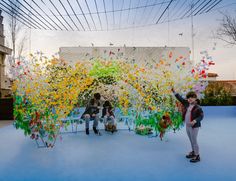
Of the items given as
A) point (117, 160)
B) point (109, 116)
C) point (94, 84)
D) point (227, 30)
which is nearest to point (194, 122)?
point (117, 160)

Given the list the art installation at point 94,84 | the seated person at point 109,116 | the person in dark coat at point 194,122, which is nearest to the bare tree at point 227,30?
the art installation at point 94,84

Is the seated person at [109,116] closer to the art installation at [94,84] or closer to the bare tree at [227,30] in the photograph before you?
the art installation at [94,84]

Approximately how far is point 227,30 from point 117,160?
11.6 meters

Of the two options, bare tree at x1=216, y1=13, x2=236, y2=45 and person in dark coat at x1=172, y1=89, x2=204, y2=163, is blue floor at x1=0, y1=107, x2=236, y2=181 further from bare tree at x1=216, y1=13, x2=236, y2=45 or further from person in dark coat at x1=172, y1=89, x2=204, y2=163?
bare tree at x1=216, y1=13, x2=236, y2=45

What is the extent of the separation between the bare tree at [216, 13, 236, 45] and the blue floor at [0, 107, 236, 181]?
27.7 feet

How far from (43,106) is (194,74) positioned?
137 inches

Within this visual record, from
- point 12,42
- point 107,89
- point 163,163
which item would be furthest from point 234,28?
point 12,42

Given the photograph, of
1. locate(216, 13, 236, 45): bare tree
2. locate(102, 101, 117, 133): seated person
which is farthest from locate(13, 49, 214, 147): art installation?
locate(216, 13, 236, 45): bare tree

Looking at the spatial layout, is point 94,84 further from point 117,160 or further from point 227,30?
point 227,30

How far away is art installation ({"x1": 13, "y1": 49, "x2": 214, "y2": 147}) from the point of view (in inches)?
205

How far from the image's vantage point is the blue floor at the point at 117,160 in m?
3.27

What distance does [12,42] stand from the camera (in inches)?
675

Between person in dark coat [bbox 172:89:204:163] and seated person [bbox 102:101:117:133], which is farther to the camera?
seated person [bbox 102:101:117:133]

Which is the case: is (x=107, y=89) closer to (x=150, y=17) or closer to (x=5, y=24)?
(x=150, y=17)
